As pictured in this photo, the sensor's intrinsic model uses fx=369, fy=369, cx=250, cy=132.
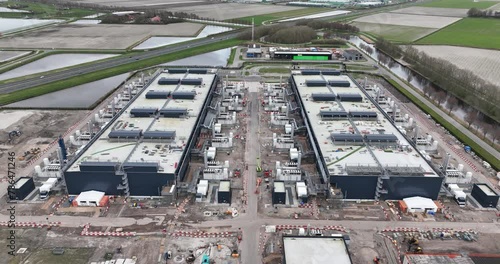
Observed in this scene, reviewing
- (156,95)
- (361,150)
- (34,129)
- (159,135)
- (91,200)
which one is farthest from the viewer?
(156,95)

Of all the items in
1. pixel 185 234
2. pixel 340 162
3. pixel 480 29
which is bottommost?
pixel 185 234

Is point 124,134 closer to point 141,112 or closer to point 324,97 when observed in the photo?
point 141,112

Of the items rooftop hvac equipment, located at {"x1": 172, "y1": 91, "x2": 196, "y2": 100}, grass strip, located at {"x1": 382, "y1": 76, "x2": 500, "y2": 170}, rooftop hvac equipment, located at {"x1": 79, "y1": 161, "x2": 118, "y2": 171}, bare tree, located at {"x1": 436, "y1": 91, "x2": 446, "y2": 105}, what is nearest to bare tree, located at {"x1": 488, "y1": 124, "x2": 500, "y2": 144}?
grass strip, located at {"x1": 382, "y1": 76, "x2": 500, "y2": 170}

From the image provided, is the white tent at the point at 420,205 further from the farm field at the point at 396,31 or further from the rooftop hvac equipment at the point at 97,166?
the farm field at the point at 396,31

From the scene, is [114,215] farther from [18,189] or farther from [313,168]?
[313,168]

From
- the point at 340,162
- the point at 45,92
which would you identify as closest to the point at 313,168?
the point at 340,162

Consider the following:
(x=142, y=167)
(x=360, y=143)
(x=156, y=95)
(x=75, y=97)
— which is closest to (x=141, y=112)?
(x=156, y=95)

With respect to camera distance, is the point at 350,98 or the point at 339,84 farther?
the point at 339,84
